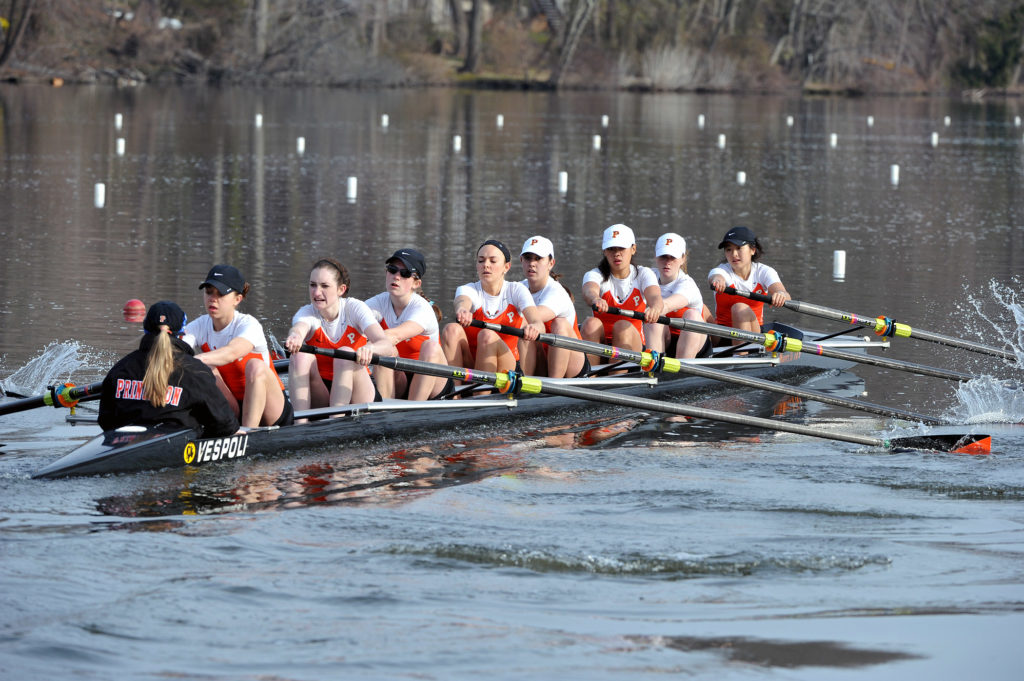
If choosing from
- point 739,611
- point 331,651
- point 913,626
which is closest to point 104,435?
point 331,651

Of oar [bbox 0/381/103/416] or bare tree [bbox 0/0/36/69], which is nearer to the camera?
oar [bbox 0/381/103/416]

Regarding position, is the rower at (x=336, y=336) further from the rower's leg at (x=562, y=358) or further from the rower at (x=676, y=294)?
the rower at (x=676, y=294)

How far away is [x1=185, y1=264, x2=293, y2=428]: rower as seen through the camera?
8.81m

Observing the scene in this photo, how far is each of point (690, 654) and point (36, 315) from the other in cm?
954

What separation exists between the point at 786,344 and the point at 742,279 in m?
1.05

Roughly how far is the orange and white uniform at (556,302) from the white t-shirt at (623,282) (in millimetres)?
807

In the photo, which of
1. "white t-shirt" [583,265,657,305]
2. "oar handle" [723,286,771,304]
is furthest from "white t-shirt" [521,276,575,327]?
"oar handle" [723,286,771,304]

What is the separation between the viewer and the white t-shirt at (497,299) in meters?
10.6

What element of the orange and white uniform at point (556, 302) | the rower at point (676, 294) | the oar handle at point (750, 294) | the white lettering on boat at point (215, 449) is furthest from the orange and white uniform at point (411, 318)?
the oar handle at point (750, 294)

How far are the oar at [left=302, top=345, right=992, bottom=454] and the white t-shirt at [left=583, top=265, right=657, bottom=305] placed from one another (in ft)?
5.89

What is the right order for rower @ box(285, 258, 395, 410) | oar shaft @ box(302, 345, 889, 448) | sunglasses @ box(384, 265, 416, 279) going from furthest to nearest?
1. sunglasses @ box(384, 265, 416, 279)
2. rower @ box(285, 258, 395, 410)
3. oar shaft @ box(302, 345, 889, 448)

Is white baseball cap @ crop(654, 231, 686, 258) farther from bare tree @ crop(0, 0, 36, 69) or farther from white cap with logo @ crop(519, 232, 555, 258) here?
bare tree @ crop(0, 0, 36, 69)

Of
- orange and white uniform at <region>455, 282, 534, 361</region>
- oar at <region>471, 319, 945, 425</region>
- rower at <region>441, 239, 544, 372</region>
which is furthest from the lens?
orange and white uniform at <region>455, 282, 534, 361</region>

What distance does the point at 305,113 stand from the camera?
44969mm
